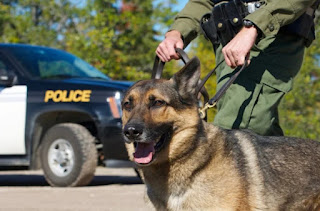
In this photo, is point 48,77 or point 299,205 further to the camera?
A: point 48,77

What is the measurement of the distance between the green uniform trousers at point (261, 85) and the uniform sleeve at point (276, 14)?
0.99 ft

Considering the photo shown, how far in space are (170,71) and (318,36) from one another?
16.6ft

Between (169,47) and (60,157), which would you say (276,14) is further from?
(60,157)

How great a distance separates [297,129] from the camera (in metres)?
12.1

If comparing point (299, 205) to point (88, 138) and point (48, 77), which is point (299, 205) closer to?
point (88, 138)

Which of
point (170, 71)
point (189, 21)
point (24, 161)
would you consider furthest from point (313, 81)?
point (189, 21)

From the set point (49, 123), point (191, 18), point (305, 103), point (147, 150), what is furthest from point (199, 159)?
point (305, 103)

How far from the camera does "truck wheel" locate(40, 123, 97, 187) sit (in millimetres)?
9117

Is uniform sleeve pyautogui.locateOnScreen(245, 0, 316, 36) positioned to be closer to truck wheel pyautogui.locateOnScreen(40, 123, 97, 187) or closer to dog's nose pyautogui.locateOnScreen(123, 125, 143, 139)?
dog's nose pyautogui.locateOnScreen(123, 125, 143, 139)

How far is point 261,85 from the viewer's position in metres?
4.85

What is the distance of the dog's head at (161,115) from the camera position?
420cm

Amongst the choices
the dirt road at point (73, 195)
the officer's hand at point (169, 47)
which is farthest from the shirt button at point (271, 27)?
the dirt road at point (73, 195)

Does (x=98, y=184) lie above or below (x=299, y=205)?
below

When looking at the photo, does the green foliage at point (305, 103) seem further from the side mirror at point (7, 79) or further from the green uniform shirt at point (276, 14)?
the green uniform shirt at point (276, 14)
